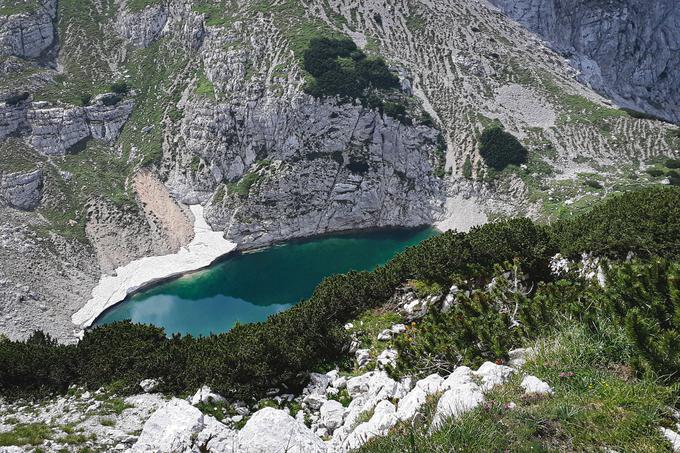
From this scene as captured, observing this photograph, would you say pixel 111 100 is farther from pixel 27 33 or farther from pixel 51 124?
pixel 27 33

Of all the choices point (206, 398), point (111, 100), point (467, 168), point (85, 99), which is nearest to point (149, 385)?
point (206, 398)

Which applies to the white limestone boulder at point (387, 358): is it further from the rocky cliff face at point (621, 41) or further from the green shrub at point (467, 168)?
the rocky cliff face at point (621, 41)

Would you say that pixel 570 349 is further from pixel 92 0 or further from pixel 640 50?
pixel 640 50

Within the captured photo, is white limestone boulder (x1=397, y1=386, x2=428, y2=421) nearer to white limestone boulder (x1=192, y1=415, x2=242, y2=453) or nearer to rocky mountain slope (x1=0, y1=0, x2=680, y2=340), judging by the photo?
white limestone boulder (x1=192, y1=415, x2=242, y2=453)

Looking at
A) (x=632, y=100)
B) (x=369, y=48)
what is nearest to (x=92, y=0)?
(x=369, y=48)

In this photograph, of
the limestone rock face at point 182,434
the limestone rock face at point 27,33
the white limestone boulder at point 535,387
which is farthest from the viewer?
the limestone rock face at point 27,33

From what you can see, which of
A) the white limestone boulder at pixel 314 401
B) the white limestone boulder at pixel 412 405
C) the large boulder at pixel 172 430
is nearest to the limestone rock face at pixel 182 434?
the large boulder at pixel 172 430
